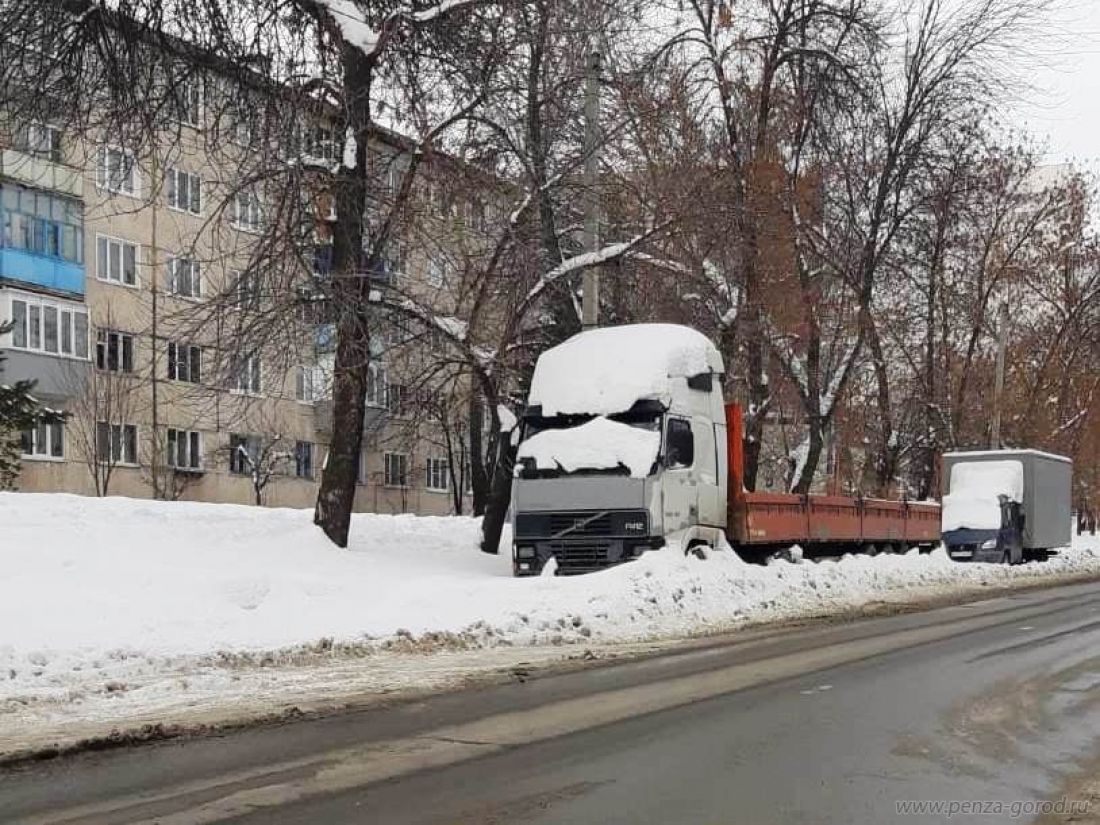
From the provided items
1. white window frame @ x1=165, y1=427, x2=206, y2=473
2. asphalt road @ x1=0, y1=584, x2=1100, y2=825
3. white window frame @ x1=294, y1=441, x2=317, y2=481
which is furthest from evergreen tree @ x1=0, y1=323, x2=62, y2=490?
asphalt road @ x1=0, y1=584, x2=1100, y2=825

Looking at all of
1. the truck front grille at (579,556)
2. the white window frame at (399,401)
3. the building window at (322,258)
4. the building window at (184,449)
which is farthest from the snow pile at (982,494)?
the building window at (184,449)

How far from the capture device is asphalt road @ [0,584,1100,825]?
647 cm

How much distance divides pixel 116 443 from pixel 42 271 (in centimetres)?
601

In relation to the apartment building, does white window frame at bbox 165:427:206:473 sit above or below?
below

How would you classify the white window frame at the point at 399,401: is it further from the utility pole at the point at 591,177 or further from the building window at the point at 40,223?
the building window at the point at 40,223

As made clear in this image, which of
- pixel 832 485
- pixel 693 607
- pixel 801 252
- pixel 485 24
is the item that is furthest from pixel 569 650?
pixel 832 485

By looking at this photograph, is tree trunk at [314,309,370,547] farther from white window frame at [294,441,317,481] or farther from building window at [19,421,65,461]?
white window frame at [294,441,317,481]

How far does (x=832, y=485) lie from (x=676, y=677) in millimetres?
34205

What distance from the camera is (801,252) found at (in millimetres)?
29062

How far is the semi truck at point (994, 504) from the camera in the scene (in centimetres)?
3403

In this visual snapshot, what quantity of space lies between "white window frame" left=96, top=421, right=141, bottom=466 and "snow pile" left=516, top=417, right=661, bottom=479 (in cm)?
2272

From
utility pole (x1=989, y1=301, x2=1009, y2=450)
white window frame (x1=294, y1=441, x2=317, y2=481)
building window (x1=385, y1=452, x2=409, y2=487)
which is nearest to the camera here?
utility pole (x1=989, y1=301, x2=1009, y2=450)

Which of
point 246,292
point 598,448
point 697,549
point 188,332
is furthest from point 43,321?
point 697,549

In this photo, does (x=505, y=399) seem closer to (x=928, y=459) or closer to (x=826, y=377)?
(x=826, y=377)
